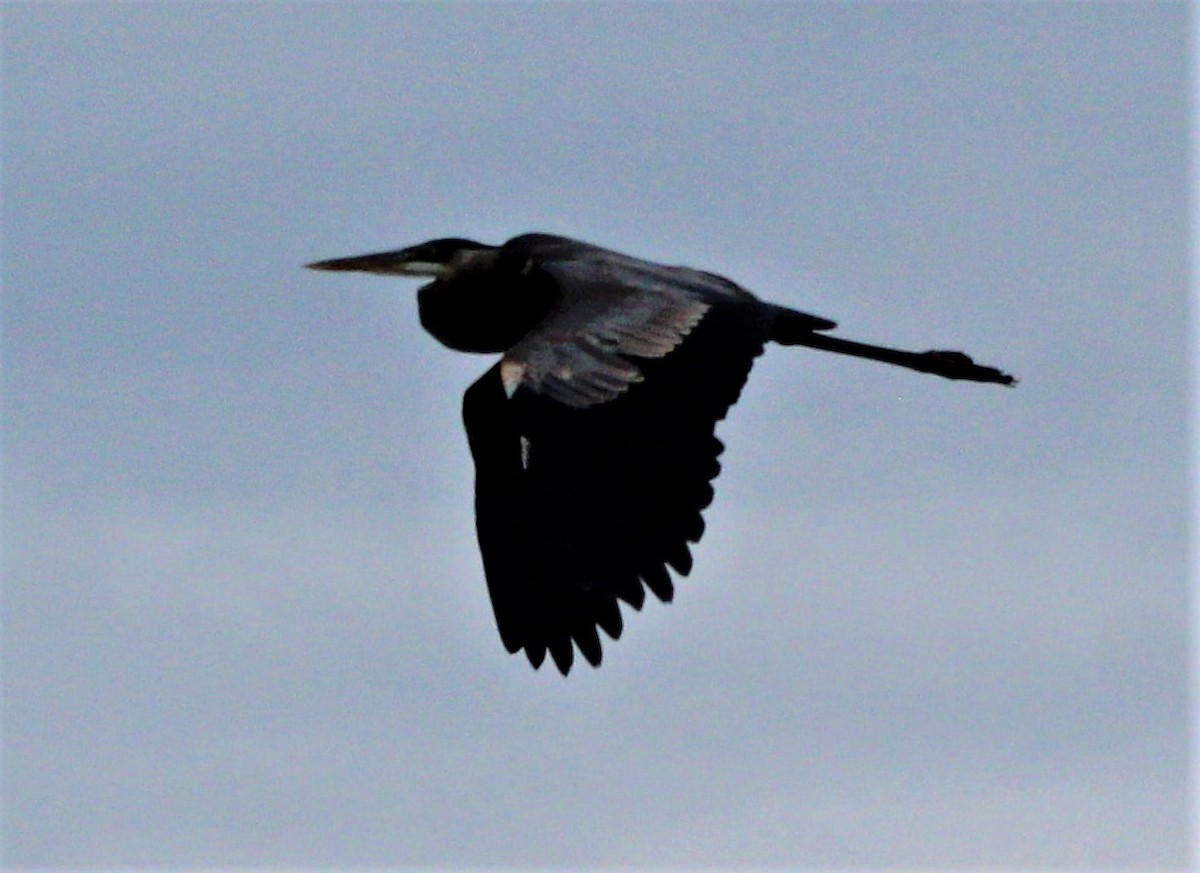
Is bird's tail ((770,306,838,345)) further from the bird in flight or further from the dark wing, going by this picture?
the dark wing

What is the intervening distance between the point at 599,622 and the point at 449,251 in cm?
330

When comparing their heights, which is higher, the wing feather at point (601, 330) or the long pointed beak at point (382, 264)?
the long pointed beak at point (382, 264)

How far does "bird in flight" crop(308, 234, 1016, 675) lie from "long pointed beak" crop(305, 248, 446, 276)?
4.44 feet

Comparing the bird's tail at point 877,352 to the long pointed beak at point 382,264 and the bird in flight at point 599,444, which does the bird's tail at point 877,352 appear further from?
the long pointed beak at point 382,264

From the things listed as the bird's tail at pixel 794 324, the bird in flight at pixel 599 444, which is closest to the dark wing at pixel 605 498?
the bird in flight at pixel 599 444

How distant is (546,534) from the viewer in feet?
50.1

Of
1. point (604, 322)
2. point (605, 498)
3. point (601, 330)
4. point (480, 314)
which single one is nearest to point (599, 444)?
point (605, 498)

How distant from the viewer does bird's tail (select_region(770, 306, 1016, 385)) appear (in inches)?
677

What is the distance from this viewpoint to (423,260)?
58.6ft

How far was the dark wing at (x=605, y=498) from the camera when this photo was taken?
593 inches

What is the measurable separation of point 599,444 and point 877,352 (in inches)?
137

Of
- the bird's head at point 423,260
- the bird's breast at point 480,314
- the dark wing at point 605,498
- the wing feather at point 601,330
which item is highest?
the bird's head at point 423,260

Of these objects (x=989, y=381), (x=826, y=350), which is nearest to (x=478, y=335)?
(x=826, y=350)

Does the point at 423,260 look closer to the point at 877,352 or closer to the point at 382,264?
the point at 382,264
